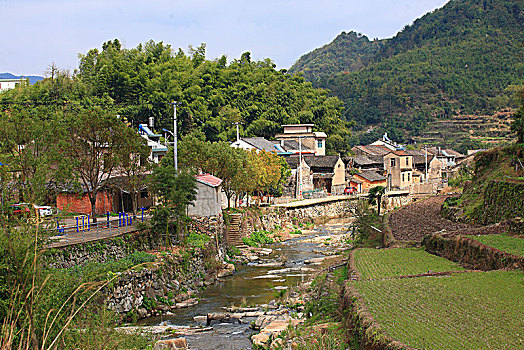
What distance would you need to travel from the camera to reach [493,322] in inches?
395

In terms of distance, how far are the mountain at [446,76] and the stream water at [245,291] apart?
94013 millimetres

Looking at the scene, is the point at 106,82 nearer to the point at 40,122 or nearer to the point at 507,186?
the point at 40,122

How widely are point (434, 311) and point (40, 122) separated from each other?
20324mm

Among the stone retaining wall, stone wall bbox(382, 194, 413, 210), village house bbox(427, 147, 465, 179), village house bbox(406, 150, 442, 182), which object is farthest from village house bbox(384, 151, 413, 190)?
the stone retaining wall

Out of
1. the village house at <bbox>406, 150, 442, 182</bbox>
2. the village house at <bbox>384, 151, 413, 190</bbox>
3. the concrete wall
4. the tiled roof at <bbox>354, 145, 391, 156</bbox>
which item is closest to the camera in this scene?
the concrete wall

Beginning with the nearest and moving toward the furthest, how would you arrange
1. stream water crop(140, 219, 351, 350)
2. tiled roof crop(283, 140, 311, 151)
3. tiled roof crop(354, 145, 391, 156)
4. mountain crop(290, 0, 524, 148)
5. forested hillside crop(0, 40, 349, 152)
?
stream water crop(140, 219, 351, 350)
forested hillside crop(0, 40, 349, 152)
tiled roof crop(283, 140, 311, 151)
tiled roof crop(354, 145, 391, 156)
mountain crop(290, 0, 524, 148)

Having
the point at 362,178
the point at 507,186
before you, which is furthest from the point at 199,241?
the point at 362,178

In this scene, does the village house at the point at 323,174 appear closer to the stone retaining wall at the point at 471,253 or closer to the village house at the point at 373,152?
the village house at the point at 373,152

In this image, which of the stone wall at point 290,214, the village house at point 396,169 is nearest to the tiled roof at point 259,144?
the stone wall at point 290,214

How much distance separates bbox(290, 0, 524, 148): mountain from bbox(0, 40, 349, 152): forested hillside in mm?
48109

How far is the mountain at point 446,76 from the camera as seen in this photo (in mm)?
125312

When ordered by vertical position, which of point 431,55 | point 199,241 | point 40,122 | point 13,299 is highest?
point 431,55

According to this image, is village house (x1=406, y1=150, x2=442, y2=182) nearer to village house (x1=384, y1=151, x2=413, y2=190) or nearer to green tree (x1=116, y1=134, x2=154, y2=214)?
village house (x1=384, y1=151, x2=413, y2=190)

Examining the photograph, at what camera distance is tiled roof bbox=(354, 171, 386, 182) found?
69.8 meters
